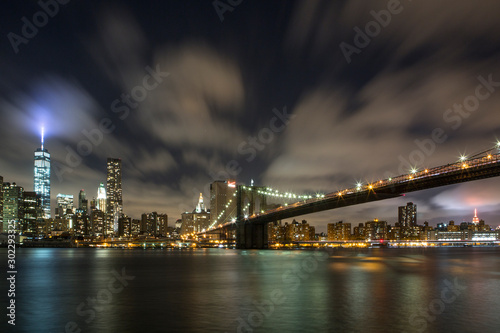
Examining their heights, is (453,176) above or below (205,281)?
above

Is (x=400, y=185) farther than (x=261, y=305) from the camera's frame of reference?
Yes

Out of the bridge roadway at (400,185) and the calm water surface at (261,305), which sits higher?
the bridge roadway at (400,185)

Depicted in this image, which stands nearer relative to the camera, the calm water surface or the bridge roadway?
the calm water surface

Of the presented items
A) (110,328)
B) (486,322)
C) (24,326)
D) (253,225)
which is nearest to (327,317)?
(486,322)

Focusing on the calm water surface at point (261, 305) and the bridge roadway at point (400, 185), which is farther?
the bridge roadway at point (400, 185)

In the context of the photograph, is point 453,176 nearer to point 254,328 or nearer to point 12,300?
point 254,328

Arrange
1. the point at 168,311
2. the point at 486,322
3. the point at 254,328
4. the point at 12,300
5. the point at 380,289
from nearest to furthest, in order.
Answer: the point at 254,328 < the point at 486,322 < the point at 168,311 < the point at 12,300 < the point at 380,289

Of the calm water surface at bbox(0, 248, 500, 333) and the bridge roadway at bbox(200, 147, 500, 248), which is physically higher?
the bridge roadway at bbox(200, 147, 500, 248)

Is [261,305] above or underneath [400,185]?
underneath
